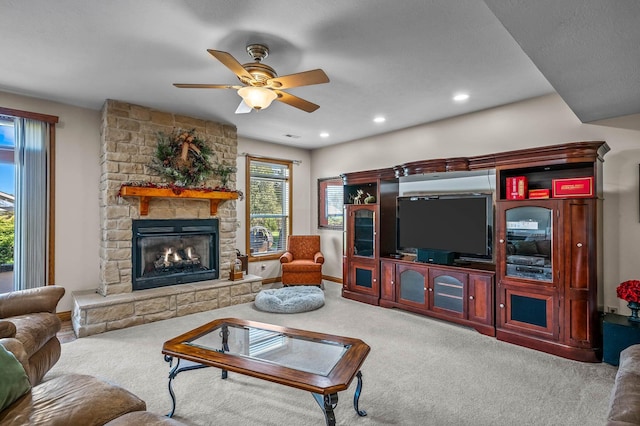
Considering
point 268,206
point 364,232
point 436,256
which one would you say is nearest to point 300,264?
point 364,232

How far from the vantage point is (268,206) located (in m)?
6.07

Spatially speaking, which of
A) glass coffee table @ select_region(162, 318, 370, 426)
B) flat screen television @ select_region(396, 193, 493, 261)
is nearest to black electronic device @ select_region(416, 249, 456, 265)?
flat screen television @ select_region(396, 193, 493, 261)

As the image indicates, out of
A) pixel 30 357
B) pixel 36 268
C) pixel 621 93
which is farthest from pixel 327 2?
pixel 36 268

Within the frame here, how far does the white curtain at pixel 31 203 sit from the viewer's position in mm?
3705

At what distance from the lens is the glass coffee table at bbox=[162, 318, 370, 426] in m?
1.74

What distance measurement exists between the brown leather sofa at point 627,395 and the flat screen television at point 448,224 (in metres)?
2.00

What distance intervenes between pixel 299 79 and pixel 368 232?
10.0 ft

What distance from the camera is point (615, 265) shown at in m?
3.21

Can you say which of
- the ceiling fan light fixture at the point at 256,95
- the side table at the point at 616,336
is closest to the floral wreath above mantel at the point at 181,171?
the ceiling fan light fixture at the point at 256,95

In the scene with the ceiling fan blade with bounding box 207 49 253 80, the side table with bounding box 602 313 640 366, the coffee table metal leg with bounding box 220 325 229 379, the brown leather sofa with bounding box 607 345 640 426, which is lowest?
the side table with bounding box 602 313 640 366

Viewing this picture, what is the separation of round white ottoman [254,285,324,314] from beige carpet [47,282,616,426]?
792 mm

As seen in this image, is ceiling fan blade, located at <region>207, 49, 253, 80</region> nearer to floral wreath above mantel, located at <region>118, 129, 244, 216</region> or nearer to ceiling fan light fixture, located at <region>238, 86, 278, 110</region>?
ceiling fan light fixture, located at <region>238, 86, 278, 110</region>

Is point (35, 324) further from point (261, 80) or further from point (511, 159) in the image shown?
point (511, 159)

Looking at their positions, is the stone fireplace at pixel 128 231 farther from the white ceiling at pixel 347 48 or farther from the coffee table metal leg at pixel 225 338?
the coffee table metal leg at pixel 225 338
